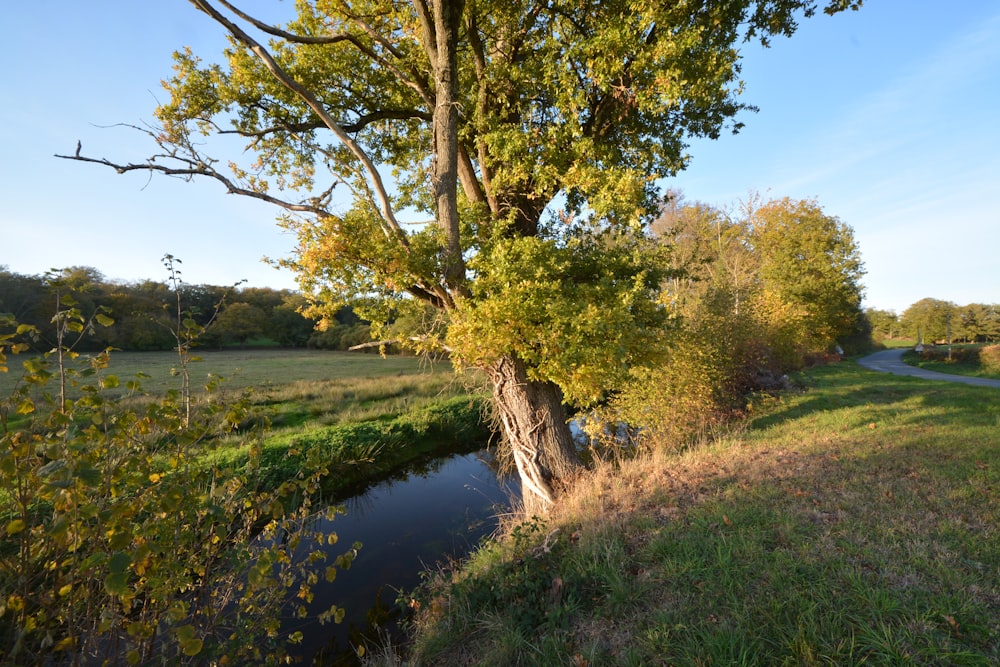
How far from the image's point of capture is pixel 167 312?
3955 mm

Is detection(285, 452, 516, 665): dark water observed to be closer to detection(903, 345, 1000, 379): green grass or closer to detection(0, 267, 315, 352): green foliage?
detection(0, 267, 315, 352): green foliage

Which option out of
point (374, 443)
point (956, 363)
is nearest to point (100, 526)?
point (374, 443)

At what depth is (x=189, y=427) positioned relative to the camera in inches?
97.5

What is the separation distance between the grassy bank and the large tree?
1973mm

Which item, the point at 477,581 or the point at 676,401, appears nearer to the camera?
the point at 477,581

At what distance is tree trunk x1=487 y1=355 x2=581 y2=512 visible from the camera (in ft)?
21.9

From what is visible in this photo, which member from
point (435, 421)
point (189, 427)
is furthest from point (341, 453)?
point (189, 427)

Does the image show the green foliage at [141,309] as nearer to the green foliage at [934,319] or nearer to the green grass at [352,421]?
the green grass at [352,421]

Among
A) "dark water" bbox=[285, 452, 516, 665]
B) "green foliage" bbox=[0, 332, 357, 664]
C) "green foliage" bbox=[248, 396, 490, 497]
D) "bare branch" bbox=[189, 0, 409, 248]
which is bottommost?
"dark water" bbox=[285, 452, 516, 665]

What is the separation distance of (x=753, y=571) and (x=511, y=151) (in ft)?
19.1

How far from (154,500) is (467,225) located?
18.0ft

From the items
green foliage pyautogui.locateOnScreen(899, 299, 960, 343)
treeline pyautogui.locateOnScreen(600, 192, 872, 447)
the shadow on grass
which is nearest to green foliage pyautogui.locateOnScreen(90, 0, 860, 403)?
treeline pyautogui.locateOnScreen(600, 192, 872, 447)

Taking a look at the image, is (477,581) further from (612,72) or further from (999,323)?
(999,323)

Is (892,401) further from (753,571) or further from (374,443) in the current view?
(374,443)
